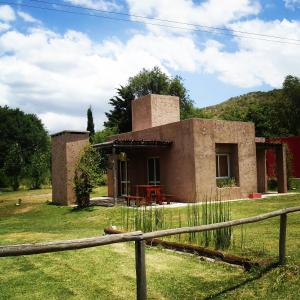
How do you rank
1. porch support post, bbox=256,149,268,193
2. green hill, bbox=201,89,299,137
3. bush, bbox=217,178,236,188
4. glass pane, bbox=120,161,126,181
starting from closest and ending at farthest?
bush, bbox=217,178,236,188
glass pane, bbox=120,161,126,181
porch support post, bbox=256,149,268,193
green hill, bbox=201,89,299,137

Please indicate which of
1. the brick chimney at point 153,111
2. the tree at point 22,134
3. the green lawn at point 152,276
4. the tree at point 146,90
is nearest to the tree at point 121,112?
the tree at point 146,90

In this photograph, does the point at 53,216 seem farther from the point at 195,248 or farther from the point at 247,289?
the point at 247,289

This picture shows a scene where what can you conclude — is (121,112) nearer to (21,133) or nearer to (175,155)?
(21,133)

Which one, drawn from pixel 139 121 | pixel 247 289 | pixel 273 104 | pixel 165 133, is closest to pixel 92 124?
pixel 273 104

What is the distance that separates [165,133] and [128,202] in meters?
3.81

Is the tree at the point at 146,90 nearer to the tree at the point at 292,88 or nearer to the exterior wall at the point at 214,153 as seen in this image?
the tree at the point at 292,88

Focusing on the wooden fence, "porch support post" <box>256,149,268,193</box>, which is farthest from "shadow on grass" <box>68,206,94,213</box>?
the wooden fence

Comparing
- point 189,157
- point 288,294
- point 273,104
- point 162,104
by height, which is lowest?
point 288,294

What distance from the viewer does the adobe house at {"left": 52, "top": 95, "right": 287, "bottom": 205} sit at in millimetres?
17278

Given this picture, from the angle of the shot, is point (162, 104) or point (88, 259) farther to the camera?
point (162, 104)

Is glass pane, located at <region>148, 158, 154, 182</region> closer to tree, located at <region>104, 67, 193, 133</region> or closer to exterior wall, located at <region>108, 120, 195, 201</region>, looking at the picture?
exterior wall, located at <region>108, 120, 195, 201</region>

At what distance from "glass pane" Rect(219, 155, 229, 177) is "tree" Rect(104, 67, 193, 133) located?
96.1 ft

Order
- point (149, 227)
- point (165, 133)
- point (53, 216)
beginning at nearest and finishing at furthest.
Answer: point (149, 227) < point (53, 216) < point (165, 133)

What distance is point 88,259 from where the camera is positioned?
7312mm
